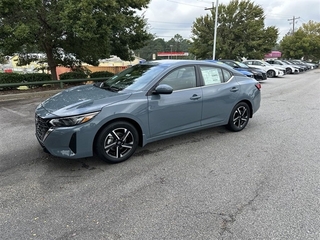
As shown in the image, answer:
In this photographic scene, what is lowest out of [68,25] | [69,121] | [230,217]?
[230,217]

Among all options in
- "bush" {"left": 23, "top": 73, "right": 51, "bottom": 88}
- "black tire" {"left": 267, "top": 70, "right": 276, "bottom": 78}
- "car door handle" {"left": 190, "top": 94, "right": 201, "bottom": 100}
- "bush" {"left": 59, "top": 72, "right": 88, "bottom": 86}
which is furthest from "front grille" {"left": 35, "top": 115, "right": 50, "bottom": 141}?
"black tire" {"left": 267, "top": 70, "right": 276, "bottom": 78}

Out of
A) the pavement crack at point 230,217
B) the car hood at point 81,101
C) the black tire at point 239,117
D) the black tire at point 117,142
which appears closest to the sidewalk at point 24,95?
the car hood at point 81,101

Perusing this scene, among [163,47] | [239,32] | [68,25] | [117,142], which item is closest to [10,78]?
[68,25]

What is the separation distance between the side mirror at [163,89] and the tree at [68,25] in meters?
6.05

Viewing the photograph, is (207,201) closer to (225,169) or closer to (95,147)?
(225,169)

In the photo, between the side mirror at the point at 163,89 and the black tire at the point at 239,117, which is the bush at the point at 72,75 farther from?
the side mirror at the point at 163,89

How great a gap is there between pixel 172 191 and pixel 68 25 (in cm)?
795

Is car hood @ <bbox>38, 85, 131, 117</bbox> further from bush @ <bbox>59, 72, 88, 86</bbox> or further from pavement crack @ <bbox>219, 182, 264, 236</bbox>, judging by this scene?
bush @ <bbox>59, 72, 88, 86</bbox>

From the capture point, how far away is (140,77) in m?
4.36

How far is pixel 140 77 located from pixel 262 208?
2.78 metres

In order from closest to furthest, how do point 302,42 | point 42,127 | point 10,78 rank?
1. point 42,127
2. point 10,78
3. point 302,42

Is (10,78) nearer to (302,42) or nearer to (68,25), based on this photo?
(68,25)

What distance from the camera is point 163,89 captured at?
389 cm

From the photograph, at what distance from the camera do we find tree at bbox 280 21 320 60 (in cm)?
4411
